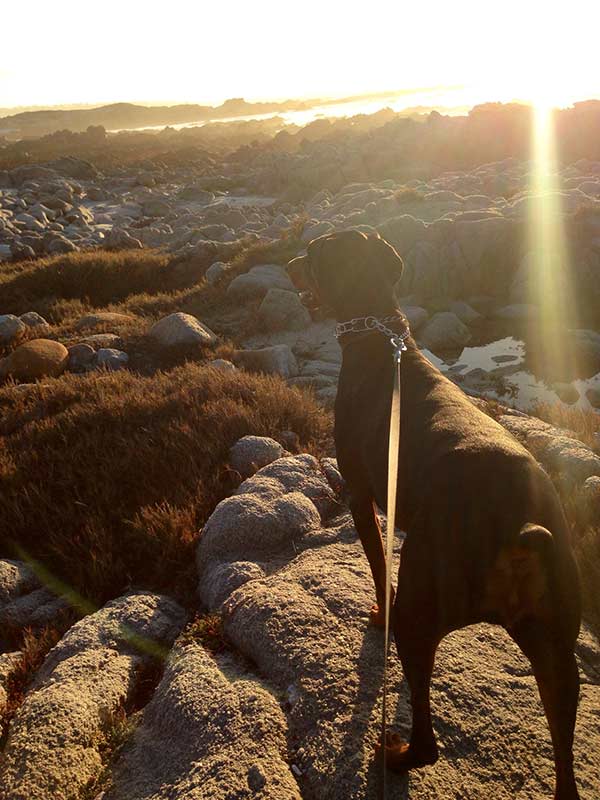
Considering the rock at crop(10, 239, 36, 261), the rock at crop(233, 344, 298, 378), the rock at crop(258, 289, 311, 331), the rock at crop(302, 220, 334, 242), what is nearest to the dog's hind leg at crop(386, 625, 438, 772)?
the rock at crop(233, 344, 298, 378)

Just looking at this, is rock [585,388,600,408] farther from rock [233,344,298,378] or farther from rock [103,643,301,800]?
rock [103,643,301,800]

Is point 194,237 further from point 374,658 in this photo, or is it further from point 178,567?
point 374,658

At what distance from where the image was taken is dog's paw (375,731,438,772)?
219cm

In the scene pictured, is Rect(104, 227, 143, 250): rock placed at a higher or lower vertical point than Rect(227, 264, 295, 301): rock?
higher

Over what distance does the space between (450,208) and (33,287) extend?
11.0 metres

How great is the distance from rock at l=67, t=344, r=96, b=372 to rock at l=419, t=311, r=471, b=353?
5.54 meters

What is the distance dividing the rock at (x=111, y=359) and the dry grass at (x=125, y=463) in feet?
3.64

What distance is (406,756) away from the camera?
2225mm

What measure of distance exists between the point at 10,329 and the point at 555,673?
1026 centimetres

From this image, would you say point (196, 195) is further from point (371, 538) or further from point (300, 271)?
point (371, 538)

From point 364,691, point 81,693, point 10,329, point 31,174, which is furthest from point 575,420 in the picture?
point 31,174

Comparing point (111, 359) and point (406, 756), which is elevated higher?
point (111, 359)

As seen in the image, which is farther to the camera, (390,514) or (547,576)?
(390,514)

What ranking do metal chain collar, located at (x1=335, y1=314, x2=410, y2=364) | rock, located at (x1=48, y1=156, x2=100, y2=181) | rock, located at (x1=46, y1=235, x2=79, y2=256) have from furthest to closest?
1. rock, located at (x1=48, y1=156, x2=100, y2=181)
2. rock, located at (x1=46, y1=235, x2=79, y2=256)
3. metal chain collar, located at (x1=335, y1=314, x2=410, y2=364)
